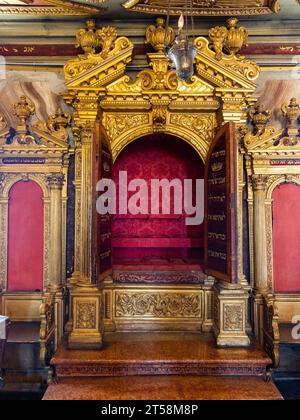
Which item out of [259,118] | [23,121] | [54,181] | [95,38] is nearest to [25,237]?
[54,181]

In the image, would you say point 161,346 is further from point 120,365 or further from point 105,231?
point 105,231

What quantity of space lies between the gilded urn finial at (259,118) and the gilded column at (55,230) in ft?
7.85

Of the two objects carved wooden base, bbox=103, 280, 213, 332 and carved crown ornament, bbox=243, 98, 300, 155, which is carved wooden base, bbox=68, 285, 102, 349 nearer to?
carved wooden base, bbox=103, 280, 213, 332

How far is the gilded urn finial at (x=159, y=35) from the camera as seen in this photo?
157 inches

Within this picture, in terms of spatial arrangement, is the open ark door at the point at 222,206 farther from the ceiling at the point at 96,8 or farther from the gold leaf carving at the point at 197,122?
the ceiling at the point at 96,8

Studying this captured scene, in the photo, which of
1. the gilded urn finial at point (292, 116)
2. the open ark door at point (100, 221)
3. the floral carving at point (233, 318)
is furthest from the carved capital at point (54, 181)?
the gilded urn finial at point (292, 116)

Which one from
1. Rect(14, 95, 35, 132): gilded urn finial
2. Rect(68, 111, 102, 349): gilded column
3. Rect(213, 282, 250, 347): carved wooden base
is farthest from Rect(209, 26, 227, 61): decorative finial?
Rect(213, 282, 250, 347): carved wooden base

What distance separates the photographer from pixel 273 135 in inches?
164

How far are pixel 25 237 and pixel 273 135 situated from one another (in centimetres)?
321

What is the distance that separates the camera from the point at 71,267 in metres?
4.27

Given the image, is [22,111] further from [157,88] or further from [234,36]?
[234,36]

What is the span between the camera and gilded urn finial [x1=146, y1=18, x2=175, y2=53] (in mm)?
3980
